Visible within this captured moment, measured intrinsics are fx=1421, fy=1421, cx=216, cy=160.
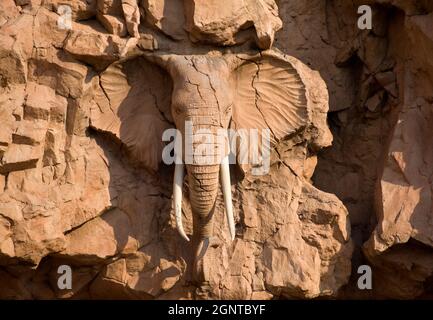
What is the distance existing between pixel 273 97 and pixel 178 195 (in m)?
1.08

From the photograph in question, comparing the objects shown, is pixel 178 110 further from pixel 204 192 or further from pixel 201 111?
pixel 204 192

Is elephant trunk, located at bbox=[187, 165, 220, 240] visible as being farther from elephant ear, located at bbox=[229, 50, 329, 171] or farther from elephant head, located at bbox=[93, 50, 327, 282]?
elephant ear, located at bbox=[229, 50, 329, 171]

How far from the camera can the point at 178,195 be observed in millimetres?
9867

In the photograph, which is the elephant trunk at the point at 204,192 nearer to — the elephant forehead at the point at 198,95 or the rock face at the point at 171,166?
the rock face at the point at 171,166

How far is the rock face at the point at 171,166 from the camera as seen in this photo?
32.2 ft

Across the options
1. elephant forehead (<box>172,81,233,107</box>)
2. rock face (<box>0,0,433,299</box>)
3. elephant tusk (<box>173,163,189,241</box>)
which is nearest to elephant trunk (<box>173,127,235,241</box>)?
elephant tusk (<box>173,163,189,241</box>)

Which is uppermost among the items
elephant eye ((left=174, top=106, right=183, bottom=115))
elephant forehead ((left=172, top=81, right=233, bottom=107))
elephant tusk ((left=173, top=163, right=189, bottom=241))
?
elephant forehead ((left=172, top=81, right=233, bottom=107))

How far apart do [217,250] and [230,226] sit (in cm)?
36

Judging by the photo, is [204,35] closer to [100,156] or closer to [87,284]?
[100,156]

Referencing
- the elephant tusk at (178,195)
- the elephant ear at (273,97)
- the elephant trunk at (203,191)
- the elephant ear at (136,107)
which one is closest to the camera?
the elephant trunk at (203,191)

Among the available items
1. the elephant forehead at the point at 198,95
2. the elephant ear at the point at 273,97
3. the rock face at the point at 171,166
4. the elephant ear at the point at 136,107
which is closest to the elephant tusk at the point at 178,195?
the rock face at the point at 171,166

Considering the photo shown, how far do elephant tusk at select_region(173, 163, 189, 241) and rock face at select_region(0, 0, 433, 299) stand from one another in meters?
0.11

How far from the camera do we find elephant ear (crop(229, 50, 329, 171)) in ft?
33.6

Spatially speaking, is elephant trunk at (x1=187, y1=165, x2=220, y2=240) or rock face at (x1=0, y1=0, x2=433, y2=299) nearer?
elephant trunk at (x1=187, y1=165, x2=220, y2=240)
